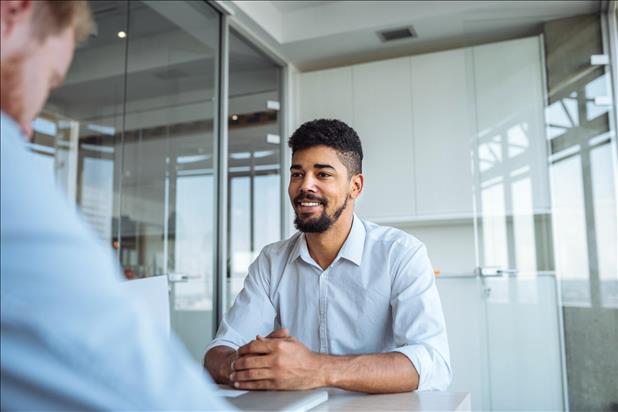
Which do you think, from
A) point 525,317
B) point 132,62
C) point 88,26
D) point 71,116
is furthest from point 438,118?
point 88,26

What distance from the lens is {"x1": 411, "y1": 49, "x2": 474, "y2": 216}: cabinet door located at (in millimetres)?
3859

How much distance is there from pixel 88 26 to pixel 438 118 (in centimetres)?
378

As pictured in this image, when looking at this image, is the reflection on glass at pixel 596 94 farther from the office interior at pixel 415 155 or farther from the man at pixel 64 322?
the man at pixel 64 322

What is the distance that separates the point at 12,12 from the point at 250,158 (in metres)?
3.54

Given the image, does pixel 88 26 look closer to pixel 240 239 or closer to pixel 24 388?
pixel 24 388

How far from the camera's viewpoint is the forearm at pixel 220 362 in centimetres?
139

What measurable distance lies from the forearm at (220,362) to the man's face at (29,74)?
3.53 feet

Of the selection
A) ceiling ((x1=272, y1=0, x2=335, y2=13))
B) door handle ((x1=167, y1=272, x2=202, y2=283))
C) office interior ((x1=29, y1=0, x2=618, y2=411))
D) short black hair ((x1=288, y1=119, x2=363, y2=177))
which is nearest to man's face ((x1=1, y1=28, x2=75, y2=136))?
short black hair ((x1=288, y1=119, x2=363, y2=177))

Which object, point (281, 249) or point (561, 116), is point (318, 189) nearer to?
point (281, 249)

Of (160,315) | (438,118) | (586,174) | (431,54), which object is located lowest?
(160,315)

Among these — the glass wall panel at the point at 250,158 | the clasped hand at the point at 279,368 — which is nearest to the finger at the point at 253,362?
the clasped hand at the point at 279,368

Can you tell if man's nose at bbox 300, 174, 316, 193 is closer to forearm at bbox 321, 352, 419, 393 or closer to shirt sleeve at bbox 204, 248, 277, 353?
shirt sleeve at bbox 204, 248, 277, 353

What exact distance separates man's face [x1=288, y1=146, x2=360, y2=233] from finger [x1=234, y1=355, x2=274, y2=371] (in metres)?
0.60

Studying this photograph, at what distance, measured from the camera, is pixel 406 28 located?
3.94 meters
